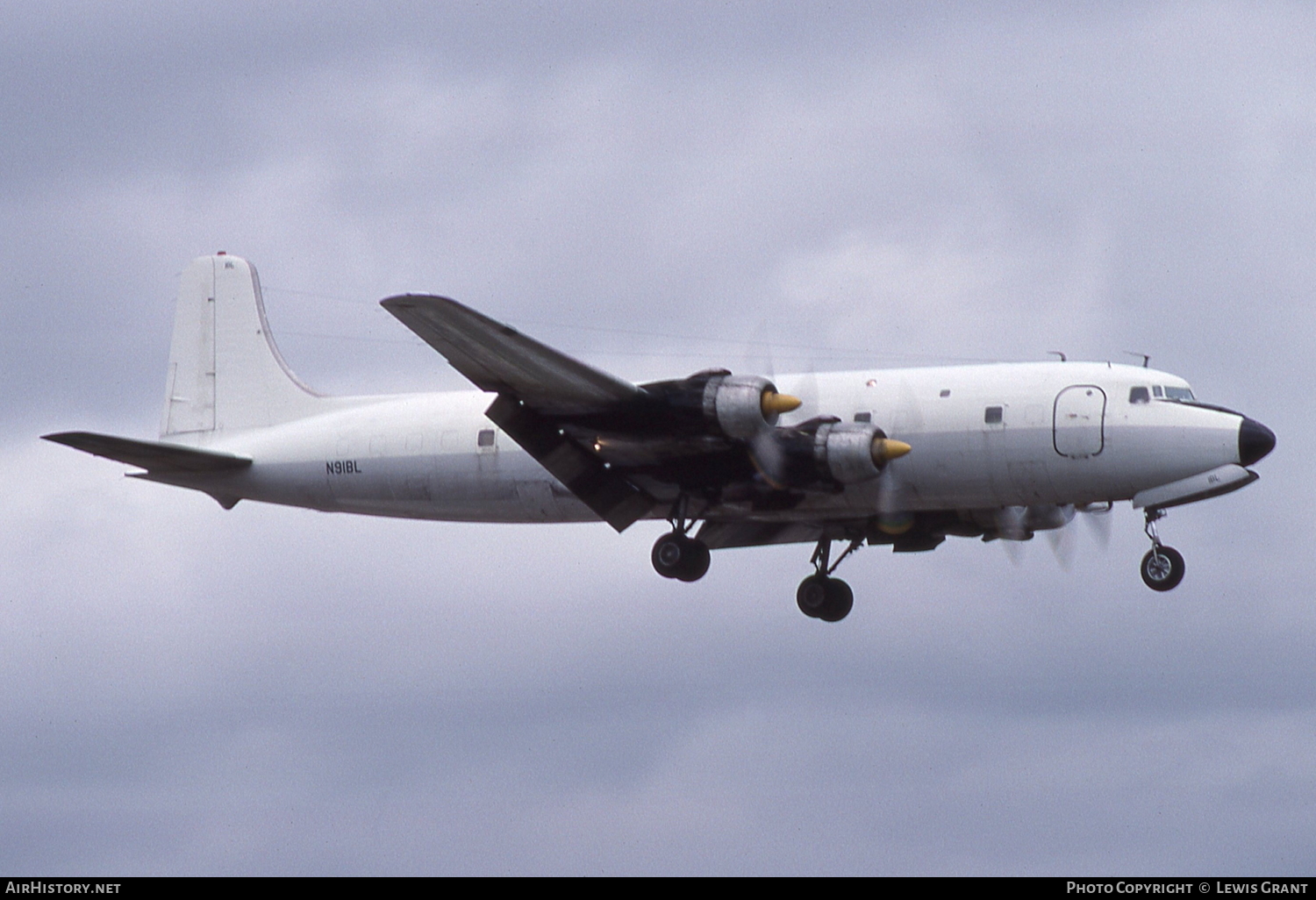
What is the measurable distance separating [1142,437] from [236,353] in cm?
1914

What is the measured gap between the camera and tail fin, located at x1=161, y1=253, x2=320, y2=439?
39.0 meters

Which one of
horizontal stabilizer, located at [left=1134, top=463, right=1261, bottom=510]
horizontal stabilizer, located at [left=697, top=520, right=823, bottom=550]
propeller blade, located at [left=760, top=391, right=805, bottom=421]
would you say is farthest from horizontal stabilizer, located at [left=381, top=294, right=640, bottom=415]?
horizontal stabilizer, located at [left=1134, top=463, right=1261, bottom=510]

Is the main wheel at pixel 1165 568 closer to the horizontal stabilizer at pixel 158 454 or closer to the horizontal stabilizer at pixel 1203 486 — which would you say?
the horizontal stabilizer at pixel 1203 486

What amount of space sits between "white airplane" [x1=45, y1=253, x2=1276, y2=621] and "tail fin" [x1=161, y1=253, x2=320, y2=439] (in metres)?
0.66

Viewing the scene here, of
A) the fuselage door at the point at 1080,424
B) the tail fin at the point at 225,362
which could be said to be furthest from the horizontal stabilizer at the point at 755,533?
the tail fin at the point at 225,362

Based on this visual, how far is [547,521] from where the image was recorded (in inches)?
1410

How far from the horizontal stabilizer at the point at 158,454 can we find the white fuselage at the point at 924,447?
4.33 ft

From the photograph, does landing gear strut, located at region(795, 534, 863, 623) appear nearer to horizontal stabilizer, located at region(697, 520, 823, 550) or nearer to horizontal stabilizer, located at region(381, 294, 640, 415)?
horizontal stabilizer, located at region(697, 520, 823, 550)

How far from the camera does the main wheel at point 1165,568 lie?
104 feet

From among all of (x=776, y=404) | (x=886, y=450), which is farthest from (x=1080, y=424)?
(x=776, y=404)

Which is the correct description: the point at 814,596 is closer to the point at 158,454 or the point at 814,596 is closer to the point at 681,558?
the point at 681,558

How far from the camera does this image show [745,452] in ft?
107

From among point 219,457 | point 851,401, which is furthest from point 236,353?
point 851,401
